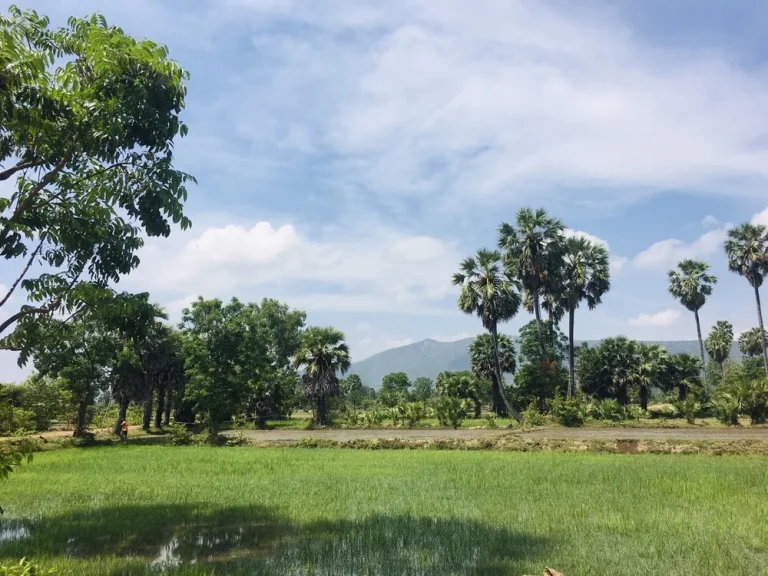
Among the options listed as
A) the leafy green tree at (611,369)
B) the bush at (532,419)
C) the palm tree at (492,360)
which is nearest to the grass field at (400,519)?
the bush at (532,419)

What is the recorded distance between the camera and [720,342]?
2849 inches

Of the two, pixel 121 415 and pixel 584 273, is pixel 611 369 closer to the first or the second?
pixel 584 273

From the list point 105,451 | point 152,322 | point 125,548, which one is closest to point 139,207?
point 152,322

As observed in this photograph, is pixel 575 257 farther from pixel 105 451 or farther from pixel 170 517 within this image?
pixel 170 517

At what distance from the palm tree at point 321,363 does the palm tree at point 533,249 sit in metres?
16.9

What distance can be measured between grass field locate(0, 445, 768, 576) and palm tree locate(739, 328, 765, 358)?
7526cm

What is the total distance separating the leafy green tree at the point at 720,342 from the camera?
72.4 metres

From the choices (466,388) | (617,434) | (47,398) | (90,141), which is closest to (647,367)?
(466,388)

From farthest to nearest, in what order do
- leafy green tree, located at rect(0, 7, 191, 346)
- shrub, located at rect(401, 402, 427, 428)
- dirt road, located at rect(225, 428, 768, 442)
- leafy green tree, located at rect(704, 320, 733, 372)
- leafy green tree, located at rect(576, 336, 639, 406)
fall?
leafy green tree, located at rect(704, 320, 733, 372), leafy green tree, located at rect(576, 336, 639, 406), shrub, located at rect(401, 402, 427, 428), dirt road, located at rect(225, 428, 768, 442), leafy green tree, located at rect(0, 7, 191, 346)

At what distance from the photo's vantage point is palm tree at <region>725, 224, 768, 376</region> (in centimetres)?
4988

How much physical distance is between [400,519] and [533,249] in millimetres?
38209

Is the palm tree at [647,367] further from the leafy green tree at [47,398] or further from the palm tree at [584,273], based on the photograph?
the leafy green tree at [47,398]

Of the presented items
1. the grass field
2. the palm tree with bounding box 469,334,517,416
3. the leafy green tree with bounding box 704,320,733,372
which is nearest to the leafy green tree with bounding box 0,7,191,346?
the grass field

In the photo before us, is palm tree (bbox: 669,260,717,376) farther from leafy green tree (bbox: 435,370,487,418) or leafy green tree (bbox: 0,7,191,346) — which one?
leafy green tree (bbox: 0,7,191,346)
